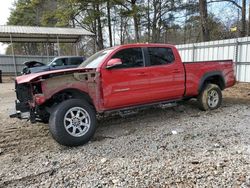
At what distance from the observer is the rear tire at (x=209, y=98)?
22.2 ft

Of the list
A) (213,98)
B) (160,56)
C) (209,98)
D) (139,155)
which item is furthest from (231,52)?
(139,155)

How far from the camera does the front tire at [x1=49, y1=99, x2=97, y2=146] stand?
4375mm

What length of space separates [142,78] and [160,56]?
90cm

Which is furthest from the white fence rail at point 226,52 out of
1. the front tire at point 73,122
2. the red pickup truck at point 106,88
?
the front tire at point 73,122

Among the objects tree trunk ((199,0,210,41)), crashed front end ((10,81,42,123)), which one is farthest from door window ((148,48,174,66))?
tree trunk ((199,0,210,41))

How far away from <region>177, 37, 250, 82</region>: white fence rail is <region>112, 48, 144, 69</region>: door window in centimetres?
778

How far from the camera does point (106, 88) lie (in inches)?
197

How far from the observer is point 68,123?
14.9 feet

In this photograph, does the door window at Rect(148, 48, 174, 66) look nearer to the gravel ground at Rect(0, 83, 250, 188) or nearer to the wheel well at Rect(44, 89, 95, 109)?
the gravel ground at Rect(0, 83, 250, 188)

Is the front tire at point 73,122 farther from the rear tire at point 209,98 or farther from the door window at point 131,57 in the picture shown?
the rear tire at point 209,98

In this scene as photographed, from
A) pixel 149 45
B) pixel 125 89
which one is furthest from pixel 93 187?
pixel 149 45

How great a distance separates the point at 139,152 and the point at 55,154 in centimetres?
141

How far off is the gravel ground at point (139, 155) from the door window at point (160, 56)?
56.0 inches

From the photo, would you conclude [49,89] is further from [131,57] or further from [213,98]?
[213,98]
